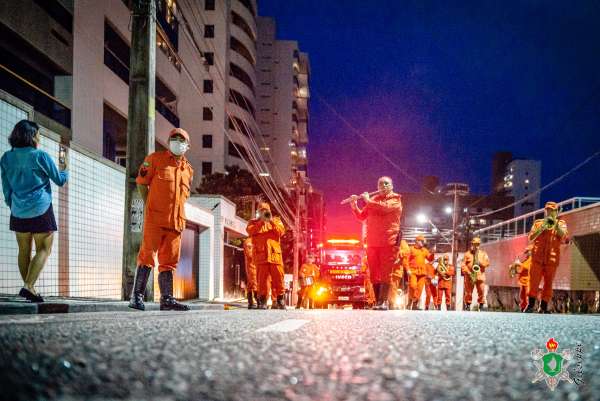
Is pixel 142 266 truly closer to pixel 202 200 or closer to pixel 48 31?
pixel 48 31

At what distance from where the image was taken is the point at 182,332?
2.30m

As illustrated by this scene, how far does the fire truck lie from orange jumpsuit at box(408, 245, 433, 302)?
8735 millimetres

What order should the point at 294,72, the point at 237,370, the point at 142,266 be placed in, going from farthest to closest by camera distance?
the point at 294,72 < the point at 142,266 < the point at 237,370

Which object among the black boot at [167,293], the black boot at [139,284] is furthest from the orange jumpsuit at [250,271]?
the black boot at [139,284]

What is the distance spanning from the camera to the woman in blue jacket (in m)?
5.41

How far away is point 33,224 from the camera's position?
5.43 m

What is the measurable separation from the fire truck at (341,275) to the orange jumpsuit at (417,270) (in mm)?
8735

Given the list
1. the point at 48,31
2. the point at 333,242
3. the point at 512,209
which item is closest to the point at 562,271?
the point at 333,242

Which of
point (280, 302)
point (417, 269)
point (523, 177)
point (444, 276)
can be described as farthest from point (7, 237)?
point (523, 177)

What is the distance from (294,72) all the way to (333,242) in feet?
171

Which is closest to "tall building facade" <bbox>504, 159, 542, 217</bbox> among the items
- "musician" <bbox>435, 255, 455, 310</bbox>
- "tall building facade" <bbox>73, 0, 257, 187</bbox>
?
"tall building facade" <bbox>73, 0, 257, 187</bbox>

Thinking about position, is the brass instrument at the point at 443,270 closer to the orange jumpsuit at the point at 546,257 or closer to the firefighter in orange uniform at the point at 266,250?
the orange jumpsuit at the point at 546,257

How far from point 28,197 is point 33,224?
0.94 ft

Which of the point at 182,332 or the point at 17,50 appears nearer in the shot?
the point at 182,332
